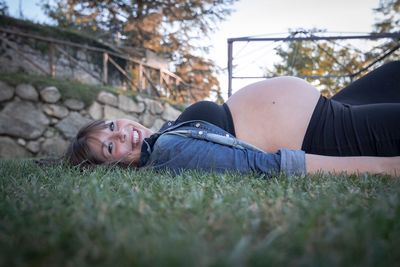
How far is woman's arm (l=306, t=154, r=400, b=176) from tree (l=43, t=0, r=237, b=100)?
7633 mm

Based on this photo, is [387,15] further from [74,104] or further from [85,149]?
[85,149]

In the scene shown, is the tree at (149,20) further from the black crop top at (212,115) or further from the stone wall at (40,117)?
the black crop top at (212,115)

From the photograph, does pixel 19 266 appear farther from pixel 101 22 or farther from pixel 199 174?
pixel 101 22

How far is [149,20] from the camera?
26.9ft

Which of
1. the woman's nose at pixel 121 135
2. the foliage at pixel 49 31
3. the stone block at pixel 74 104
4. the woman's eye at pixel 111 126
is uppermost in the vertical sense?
the foliage at pixel 49 31

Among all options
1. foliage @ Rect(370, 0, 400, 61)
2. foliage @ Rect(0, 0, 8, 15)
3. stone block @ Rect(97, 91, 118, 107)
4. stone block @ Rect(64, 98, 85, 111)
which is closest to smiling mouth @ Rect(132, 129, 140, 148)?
stone block @ Rect(64, 98, 85, 111)

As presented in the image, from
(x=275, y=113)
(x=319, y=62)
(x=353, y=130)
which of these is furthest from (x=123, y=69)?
(x=353, y=130)

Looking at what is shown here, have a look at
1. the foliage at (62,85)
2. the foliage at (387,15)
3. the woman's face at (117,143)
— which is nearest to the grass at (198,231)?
the woman's face at (117,143)

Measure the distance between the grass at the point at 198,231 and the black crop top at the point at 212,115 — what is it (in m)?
0.74

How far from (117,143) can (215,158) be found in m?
0.63

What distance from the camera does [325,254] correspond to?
415 millimetres

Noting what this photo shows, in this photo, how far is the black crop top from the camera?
1567mm

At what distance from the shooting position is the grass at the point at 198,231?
0.41 m

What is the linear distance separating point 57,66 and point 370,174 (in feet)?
19.5
